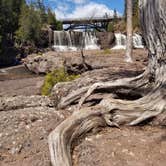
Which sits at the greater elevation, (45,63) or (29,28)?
(29,28)

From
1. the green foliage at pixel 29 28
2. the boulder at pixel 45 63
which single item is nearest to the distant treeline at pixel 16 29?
the green foliage at pixel 29 28

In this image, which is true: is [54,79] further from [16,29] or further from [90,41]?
[16,29]

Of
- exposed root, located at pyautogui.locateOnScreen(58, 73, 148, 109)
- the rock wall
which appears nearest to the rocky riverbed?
exposed root, located at pyautogui.locateOnScreen(58, 73, 148, 109)

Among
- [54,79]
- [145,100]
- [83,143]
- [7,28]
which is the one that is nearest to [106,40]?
[7,28]

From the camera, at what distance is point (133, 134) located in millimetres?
6281

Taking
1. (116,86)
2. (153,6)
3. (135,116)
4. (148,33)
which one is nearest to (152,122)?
(135,116)

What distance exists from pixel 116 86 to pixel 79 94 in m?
0.79

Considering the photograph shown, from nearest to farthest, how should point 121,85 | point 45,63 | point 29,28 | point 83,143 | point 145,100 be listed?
point 83,143 → point 145,100 → point 121,85 → point 45,63 → point 29,28

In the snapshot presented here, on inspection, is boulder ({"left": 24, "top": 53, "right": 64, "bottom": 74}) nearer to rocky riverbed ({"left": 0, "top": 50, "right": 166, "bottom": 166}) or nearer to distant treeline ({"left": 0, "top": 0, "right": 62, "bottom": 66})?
rocky riverbed ({"left": 0, "top": 50, "right": 166, "bottom": 166})

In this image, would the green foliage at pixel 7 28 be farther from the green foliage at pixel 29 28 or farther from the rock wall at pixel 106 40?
the rock wall at pixel 106 40

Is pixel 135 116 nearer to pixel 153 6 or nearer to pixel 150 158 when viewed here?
pixel 150 158

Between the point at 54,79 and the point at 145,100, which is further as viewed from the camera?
the point at 54,79

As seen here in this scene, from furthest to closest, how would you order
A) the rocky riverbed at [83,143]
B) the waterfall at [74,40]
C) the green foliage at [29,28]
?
the green foliage at [29,28] → the waterfall at [74,40] → the rocky riverbed at [83,143]

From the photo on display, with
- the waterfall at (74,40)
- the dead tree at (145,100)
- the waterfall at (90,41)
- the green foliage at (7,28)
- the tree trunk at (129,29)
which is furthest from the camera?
the waterfall at (90,41)
